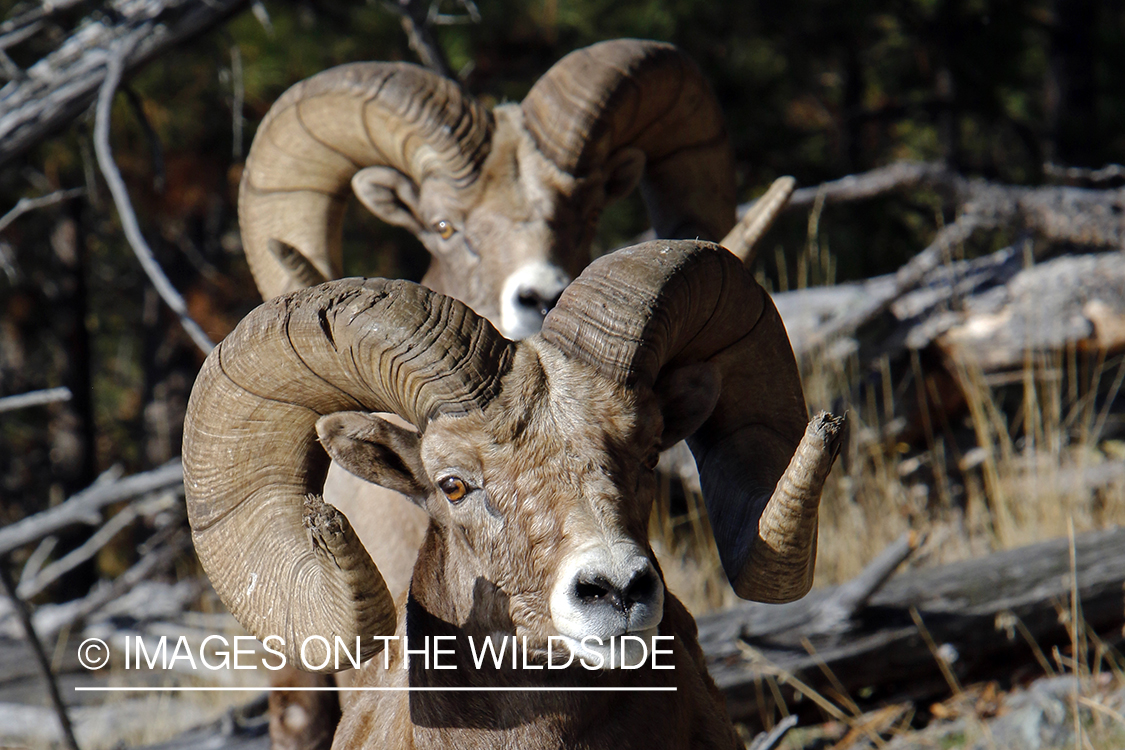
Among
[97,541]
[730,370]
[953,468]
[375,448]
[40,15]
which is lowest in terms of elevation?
[953,468]

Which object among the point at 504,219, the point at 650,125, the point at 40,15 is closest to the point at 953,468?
the point at 650,125

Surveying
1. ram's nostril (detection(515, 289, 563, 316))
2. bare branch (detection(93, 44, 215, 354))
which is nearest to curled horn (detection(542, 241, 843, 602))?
ram's nostril (detection(515, 289, 563, 316))

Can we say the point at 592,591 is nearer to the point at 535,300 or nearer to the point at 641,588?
the point at 641,588

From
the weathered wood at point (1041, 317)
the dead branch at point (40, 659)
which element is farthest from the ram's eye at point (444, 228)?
the weathered wood at point (1041, 317)

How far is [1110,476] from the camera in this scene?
23.6ft

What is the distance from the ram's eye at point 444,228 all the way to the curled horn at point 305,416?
5.24ft

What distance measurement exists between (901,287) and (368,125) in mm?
4267

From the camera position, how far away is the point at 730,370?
3.17 m

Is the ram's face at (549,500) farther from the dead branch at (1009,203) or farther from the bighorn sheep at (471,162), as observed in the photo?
the dead branch at (1009,203)

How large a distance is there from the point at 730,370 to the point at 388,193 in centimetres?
209

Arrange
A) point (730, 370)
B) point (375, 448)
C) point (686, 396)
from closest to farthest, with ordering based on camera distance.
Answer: point (375, 448) → point (686, 396) → point (730, 370)

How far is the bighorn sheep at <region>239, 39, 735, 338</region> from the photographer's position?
14.0ft

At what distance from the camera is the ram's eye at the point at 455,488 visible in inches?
105

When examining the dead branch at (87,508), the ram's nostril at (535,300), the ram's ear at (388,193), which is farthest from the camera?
the dead branch at (87,508)
